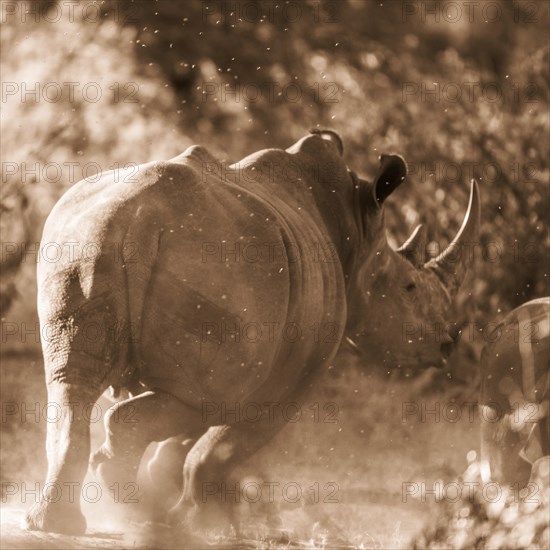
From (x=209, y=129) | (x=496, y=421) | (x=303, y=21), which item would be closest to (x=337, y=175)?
(x=496, y=421)

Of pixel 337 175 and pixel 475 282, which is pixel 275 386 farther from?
pixel 475 282

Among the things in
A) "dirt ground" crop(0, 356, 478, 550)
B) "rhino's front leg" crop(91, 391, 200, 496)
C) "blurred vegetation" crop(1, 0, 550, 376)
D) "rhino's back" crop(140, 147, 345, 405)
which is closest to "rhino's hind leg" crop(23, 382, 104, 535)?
"rhino's front leg" crop(91, 391, 200, 496)

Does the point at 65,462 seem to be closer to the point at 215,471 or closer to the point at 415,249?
the point at 215,471

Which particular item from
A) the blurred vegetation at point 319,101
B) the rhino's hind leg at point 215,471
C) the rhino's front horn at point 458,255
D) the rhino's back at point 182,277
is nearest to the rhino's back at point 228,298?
the rhino's back at point 182,277

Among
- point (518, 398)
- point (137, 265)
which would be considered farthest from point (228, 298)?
point (518, 398)

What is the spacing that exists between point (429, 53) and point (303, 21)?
66cm

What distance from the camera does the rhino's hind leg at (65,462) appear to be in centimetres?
321

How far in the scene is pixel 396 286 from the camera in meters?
4.18

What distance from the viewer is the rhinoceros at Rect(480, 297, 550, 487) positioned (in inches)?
173

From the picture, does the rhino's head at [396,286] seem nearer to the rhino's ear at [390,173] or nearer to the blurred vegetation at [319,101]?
the rhino's ear at [390,173]

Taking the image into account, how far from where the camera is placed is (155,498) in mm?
3684

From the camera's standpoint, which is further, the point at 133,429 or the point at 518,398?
the point at 518,398

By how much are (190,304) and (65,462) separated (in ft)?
1.71

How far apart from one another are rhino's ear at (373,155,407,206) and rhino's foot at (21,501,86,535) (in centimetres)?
145
